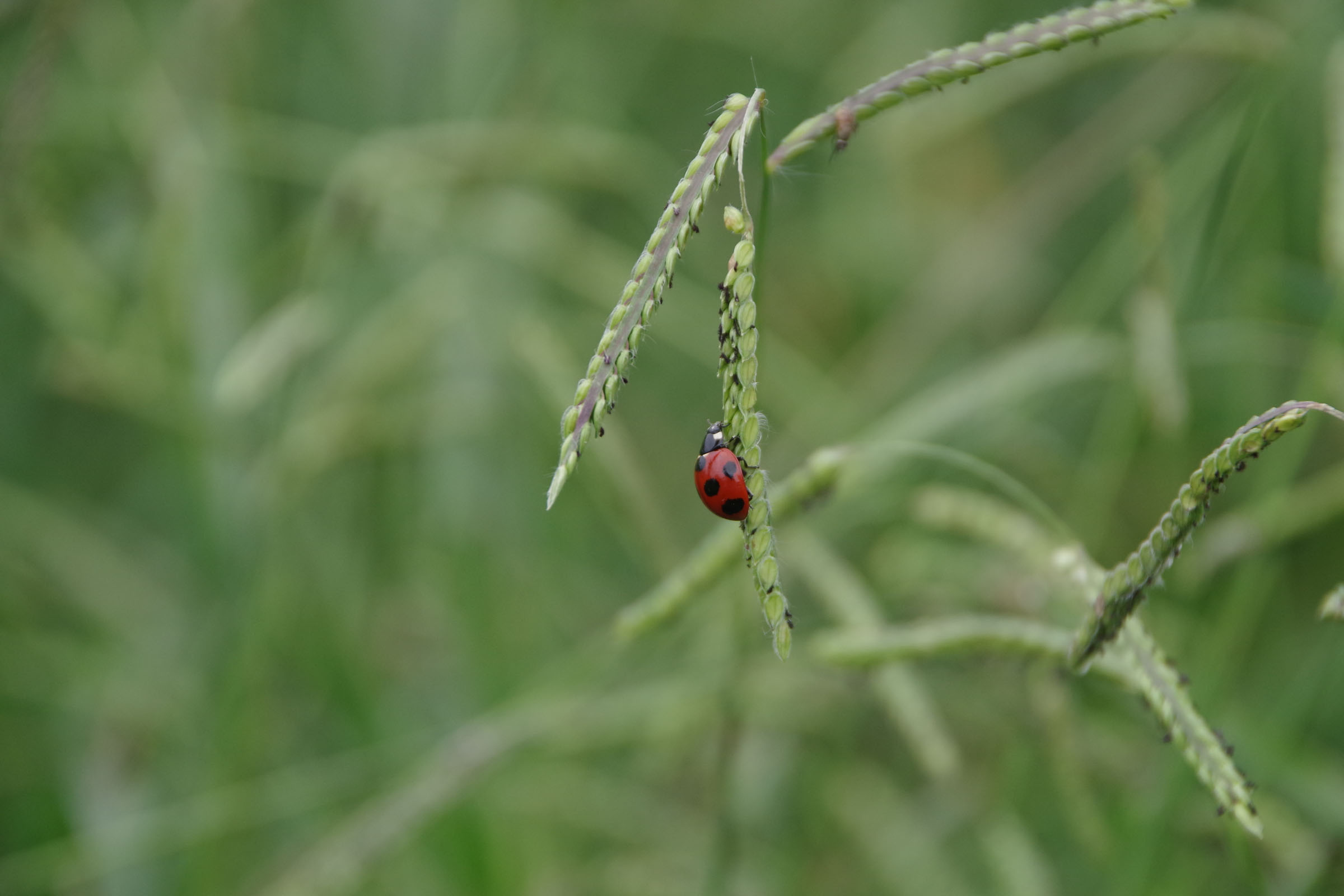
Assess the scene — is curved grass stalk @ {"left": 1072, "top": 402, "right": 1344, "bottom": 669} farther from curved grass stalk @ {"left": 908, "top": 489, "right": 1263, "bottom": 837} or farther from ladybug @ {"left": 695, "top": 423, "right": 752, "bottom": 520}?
ladybug @ {"left": 695, "top": 423, "right": 752, "bottom": 520}

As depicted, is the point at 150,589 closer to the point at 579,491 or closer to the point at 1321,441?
the point at 579,491

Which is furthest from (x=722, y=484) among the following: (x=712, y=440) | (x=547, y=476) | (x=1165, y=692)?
(x=547, y=476)

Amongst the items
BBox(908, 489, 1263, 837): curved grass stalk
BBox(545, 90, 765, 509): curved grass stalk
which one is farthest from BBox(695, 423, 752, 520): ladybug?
BBox(545, 90, 765, 509): curved grass stalk

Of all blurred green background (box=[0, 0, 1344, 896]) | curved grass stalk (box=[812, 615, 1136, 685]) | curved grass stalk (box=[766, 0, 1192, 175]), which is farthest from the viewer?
blurred green background (box=[0, 0, 1344, 896])

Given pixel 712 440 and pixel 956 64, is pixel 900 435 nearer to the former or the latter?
pixel 712 440

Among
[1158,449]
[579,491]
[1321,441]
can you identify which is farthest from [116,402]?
[1321,441]

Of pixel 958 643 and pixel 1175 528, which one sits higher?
pixel 1175 528
